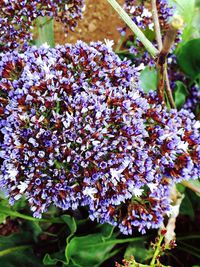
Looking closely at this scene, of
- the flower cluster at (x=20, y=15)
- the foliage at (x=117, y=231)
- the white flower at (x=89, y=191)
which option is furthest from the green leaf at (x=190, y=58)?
the white flower at (x=89, y=191)

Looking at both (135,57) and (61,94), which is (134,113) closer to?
(61,94)

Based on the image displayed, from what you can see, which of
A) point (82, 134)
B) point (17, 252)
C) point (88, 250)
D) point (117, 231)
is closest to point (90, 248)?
point (88, 250)

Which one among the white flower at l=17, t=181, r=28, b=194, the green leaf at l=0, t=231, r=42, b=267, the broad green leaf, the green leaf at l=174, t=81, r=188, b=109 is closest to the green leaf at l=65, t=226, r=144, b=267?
the broad green leaf

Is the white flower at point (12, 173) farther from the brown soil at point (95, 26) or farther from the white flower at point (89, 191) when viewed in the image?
the brown soil at point (95, 26)

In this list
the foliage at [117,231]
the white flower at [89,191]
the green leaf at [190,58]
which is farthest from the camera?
the green leaf at [190,58]

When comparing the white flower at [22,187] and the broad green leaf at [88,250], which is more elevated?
the white flower at [22,187]

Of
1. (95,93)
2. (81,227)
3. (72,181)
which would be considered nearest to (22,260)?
(81,227)

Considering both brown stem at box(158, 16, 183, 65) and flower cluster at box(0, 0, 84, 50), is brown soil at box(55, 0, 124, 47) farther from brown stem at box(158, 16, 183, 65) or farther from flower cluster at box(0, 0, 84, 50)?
brown stem at box(158, 16, 183, 65)
